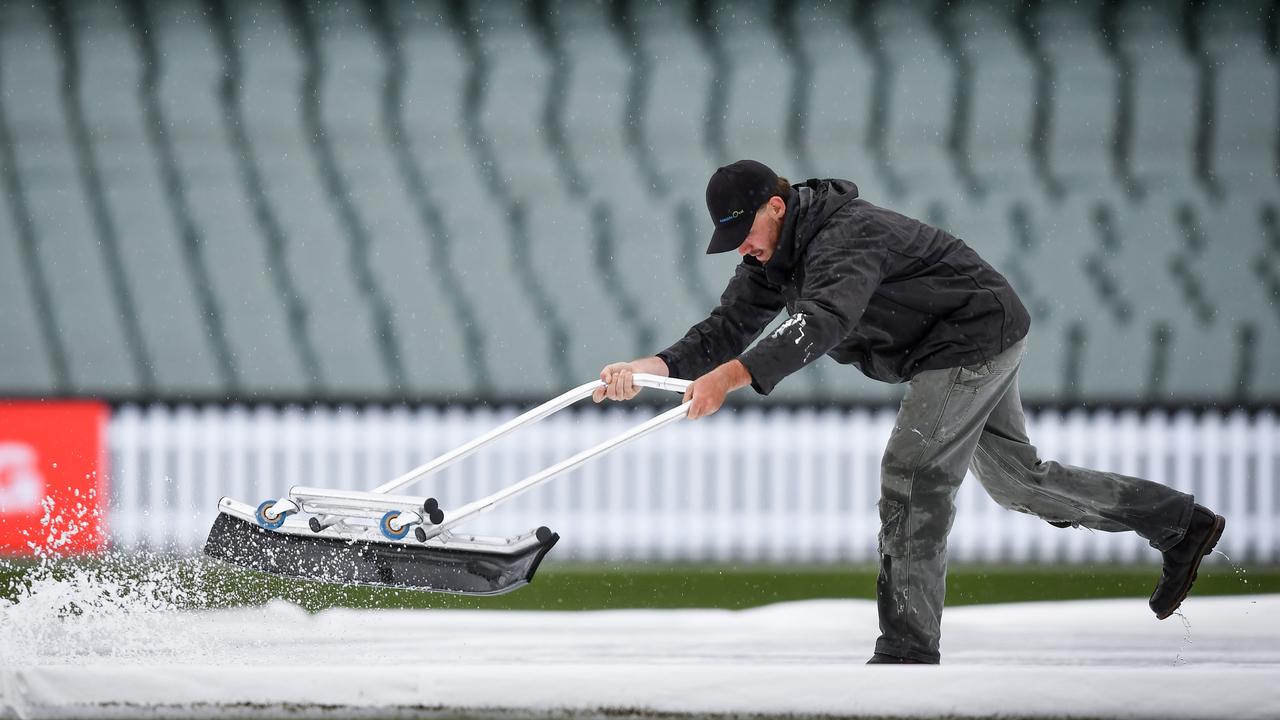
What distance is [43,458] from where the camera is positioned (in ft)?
16.3

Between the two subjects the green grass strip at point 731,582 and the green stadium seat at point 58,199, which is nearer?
the green grass strip at point 731,582

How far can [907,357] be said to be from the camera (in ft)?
8.72

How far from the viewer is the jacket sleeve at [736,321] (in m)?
2.84

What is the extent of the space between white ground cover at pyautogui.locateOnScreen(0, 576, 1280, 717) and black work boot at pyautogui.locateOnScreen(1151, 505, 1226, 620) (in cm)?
16

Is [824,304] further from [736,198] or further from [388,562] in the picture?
[388,562]

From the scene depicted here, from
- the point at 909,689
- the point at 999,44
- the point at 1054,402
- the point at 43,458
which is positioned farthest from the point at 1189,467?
the point at 43,458

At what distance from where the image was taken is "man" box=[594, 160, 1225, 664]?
245 centimetres

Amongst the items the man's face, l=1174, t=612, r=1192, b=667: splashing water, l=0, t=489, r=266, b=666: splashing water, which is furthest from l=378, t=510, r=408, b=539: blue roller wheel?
l=1174, t=612, r=1192, b=667: splashing water

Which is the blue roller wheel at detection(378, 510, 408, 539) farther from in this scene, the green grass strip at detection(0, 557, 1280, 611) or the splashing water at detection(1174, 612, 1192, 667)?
the green grass strip at detection(0, 557, 1280, 611)

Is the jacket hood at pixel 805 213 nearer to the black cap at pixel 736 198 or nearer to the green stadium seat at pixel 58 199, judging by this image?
the black cap at pixel 736 198

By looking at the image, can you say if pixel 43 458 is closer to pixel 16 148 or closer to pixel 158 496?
pixel 158 496

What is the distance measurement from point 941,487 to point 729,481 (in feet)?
8.61

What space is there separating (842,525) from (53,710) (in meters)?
3.42

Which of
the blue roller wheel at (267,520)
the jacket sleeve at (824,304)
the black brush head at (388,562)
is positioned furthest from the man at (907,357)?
the blue roller wheel at (267,520)
